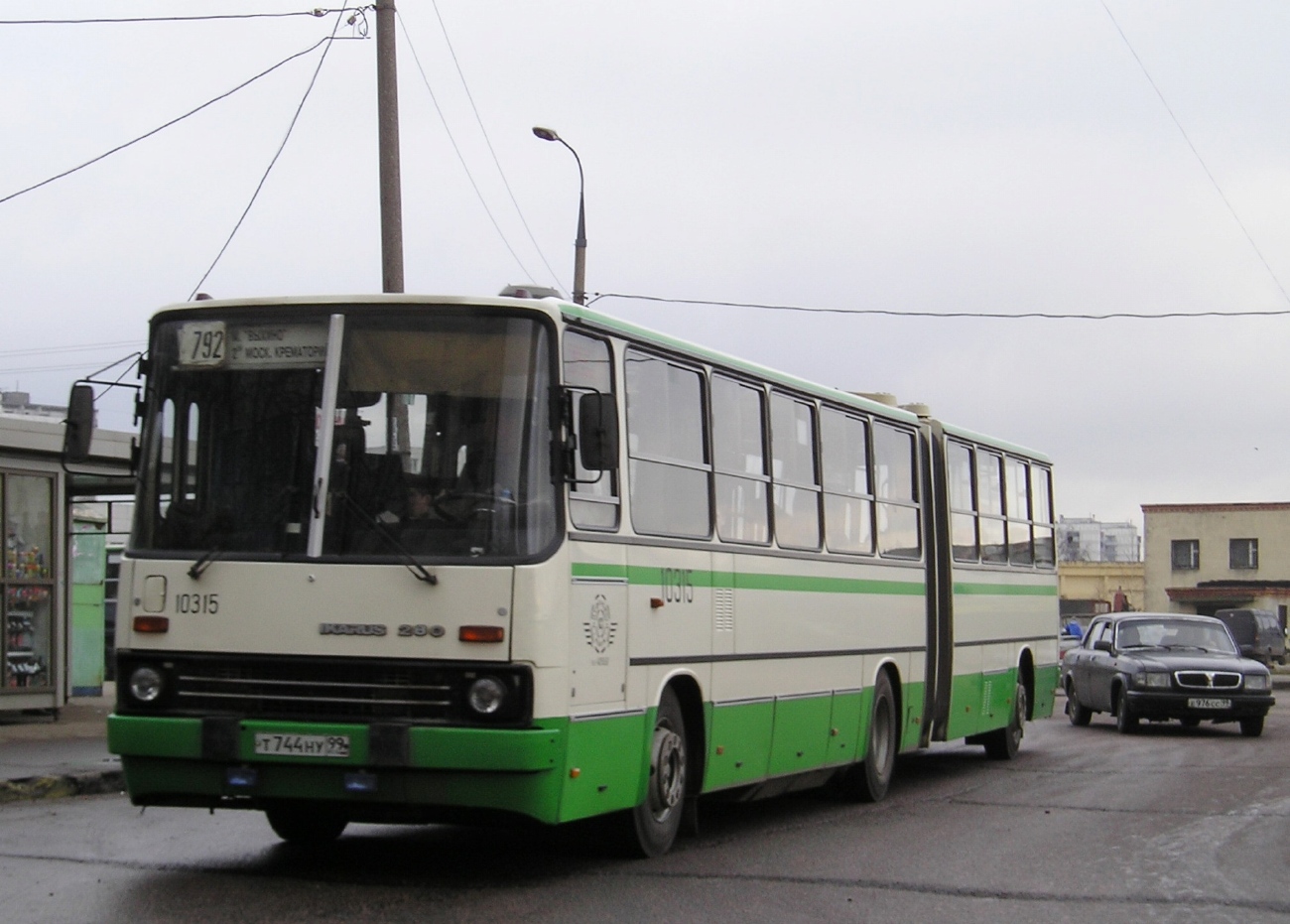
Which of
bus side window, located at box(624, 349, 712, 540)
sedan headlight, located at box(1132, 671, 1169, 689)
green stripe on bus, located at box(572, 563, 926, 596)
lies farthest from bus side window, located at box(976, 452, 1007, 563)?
bus side window, located at box(624, 349, 712, 540)

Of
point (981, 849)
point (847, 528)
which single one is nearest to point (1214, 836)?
point (981, 849)

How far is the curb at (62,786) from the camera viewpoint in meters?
13.9

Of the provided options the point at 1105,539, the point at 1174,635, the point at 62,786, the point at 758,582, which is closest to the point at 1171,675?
the point at 1174,635

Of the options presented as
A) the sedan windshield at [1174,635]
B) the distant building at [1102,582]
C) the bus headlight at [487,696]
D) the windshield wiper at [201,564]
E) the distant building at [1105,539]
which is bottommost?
the bus headlight at [487,696]

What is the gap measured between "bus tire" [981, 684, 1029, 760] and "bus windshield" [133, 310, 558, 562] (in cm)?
1135

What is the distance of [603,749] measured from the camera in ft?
31.7

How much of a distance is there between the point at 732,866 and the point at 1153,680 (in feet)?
50.2

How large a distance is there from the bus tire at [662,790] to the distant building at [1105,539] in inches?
5696

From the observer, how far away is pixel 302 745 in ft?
29.7

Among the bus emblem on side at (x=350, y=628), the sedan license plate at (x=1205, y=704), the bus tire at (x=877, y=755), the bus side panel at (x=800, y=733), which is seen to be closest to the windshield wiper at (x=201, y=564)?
the bus emblem on side at (x=350, y=628)

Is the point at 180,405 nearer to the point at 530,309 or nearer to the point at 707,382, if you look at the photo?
the point at 530,309

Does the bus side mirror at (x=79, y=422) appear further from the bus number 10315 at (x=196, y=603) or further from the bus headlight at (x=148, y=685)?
the bus headlight at (x=148, y=685)

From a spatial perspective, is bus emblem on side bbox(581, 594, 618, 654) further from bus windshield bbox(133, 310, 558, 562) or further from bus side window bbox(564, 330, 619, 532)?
bus windshield bbox(133, 310, 558, 562)

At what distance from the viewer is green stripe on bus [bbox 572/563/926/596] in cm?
980
